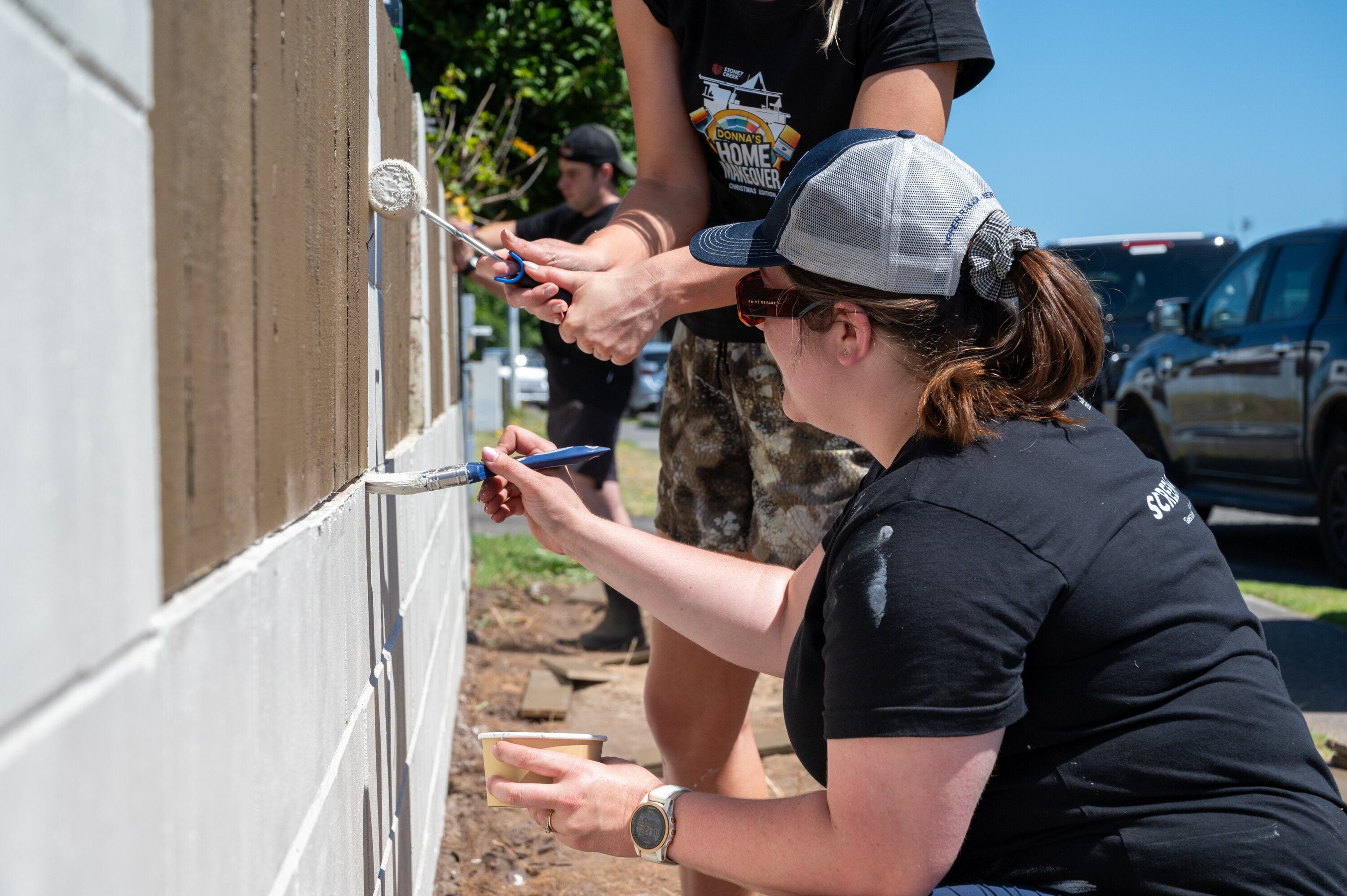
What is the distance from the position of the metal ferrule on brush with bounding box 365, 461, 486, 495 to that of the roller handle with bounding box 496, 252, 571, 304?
0.34 meters

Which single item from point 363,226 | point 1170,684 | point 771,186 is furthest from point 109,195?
point 771,186

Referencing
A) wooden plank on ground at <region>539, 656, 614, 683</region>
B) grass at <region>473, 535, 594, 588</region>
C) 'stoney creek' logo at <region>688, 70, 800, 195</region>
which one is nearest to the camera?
'stoney creek' logo at <region>688, 70, 800, 195</region>

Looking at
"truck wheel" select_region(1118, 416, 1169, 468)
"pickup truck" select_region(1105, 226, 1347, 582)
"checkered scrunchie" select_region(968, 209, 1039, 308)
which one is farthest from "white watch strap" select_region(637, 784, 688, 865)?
"truck wheel" select_region(1118, 416, 1169, 468)

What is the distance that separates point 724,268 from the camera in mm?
2021

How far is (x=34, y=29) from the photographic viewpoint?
21.5 inches

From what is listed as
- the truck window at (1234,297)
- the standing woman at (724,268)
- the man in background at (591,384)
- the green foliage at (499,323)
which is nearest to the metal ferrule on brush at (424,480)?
the standing woman at (724,268)

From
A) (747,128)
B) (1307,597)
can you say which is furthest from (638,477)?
(747,128)

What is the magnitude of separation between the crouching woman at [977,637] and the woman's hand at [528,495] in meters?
0.41

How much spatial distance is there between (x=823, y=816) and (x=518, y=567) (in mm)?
5291

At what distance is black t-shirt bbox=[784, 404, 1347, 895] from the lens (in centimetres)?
133

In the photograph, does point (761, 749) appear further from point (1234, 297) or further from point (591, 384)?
point (1234, 297)

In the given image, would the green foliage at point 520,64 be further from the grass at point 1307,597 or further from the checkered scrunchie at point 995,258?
the checkered scrunchie at point 995,258

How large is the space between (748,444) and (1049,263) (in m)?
0.98

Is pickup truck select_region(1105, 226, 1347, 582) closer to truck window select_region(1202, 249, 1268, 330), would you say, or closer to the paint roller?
truck window select_region(1202, 249, 1268, 330)
